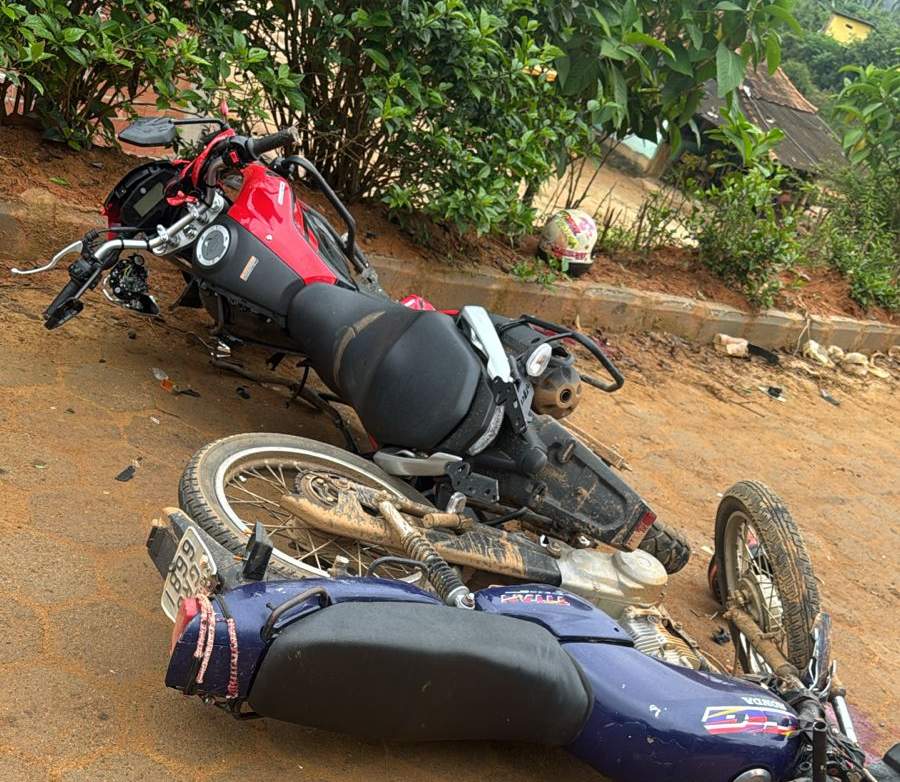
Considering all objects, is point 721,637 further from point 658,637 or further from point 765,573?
point 658,637

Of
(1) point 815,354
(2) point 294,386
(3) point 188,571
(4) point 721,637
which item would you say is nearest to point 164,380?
(2) point 294,386

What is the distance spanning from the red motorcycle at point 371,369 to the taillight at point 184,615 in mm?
575

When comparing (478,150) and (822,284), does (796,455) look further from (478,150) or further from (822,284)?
(822,284)

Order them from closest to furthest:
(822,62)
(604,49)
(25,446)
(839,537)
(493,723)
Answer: (493,723), (25,446), (839,537), (604,49), (822,62)

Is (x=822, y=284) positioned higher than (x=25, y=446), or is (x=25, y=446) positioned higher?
(x=822, y=284)

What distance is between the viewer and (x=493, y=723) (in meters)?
2.26

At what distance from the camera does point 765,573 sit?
3.45 metres

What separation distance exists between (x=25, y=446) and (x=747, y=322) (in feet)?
→ 19.3

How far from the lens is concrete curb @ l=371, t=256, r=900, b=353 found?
19.5ft

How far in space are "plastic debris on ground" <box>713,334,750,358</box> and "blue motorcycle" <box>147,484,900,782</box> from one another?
16.5ft

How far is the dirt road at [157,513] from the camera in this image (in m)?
2.41

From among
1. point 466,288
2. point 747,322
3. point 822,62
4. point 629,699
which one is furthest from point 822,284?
point 822,62

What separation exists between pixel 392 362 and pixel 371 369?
82 millimetres

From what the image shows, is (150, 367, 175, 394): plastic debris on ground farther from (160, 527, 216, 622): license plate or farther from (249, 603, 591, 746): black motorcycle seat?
(249, 603, 591, 746): black motorcycle seat
